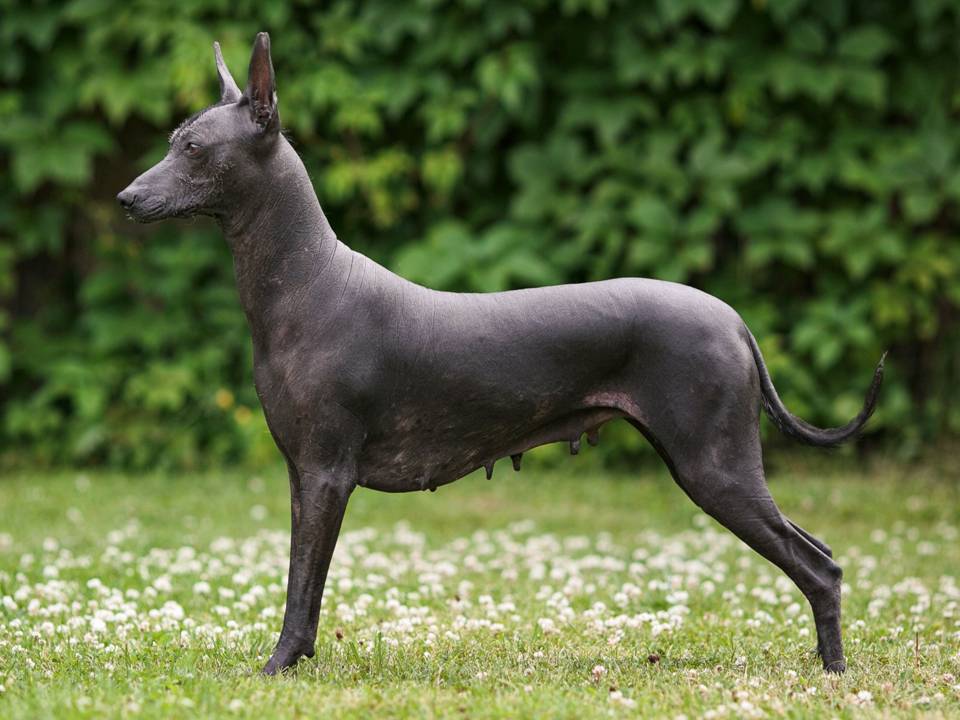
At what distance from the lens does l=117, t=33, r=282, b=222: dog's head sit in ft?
13.7

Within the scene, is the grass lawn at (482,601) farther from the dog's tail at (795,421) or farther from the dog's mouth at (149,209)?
the dog's mouth at (149,209)

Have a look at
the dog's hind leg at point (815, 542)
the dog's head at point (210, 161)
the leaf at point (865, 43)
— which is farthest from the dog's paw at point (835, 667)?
the leaf at point (865, 43)

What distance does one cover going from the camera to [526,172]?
10.1 metres

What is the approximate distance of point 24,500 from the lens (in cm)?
888

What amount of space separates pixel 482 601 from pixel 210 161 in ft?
8.07

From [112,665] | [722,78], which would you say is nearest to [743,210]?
[722,78]

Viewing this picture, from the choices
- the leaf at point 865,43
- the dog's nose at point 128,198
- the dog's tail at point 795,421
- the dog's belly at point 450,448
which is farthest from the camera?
the leaf at point 865,43

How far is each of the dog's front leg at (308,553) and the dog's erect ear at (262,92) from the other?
1192 millimetres

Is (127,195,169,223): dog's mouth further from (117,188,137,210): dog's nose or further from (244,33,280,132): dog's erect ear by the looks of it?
(244,33,280,132): dog's erect ear

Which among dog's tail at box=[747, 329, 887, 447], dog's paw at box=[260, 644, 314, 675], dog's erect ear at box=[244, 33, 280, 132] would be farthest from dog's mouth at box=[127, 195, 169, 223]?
dog's tail at box=[747, 329, 887, 447]

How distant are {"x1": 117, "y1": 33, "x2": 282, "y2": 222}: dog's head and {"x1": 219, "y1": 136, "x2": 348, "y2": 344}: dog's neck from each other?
0.08 metres

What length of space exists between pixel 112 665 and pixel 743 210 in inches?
271

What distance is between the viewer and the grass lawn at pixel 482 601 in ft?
13.3

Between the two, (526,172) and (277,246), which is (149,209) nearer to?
(277,246)
